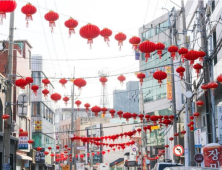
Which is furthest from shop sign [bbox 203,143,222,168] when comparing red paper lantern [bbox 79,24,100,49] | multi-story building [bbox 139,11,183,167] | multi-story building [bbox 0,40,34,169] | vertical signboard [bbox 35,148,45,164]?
multi-story building [bbox 139,11,183,167]

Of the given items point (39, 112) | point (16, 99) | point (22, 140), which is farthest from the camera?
point (39, 112)

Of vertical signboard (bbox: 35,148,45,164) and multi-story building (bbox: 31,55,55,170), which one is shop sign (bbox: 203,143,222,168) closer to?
vertical signboard (bbox: 35,148,45,164)

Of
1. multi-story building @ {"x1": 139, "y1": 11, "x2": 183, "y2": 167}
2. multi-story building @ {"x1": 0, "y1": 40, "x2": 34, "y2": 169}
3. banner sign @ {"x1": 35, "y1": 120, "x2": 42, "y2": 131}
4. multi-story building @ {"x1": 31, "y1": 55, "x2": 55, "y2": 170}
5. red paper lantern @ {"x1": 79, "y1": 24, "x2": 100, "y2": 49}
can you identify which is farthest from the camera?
multi-story building @ {"x1": 139, "y1": 11, "x2": 183, "y2": 167}

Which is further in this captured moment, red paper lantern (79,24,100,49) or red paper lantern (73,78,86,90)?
red paper lantern (73,78,86,90)

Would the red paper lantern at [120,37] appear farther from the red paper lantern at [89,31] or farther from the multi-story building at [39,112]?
the multi-story building at [39,112]

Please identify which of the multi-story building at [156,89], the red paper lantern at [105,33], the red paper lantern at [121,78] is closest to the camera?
the red paper lantern at [105,33]

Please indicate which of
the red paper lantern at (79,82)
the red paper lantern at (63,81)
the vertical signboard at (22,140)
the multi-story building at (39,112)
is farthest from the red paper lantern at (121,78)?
the multi-story building at (39,112)

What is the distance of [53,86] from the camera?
6500 centimetres

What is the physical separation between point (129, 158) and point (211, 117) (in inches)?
2743

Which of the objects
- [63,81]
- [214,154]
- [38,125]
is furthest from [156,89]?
[214,154]

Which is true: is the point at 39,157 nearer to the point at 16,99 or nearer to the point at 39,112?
the point at 39,112

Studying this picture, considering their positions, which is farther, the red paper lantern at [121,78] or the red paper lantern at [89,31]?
the red paper lantern at [121,78]

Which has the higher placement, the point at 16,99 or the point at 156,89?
the point at 156,89

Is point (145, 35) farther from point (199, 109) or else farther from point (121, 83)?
point (121, 83)
